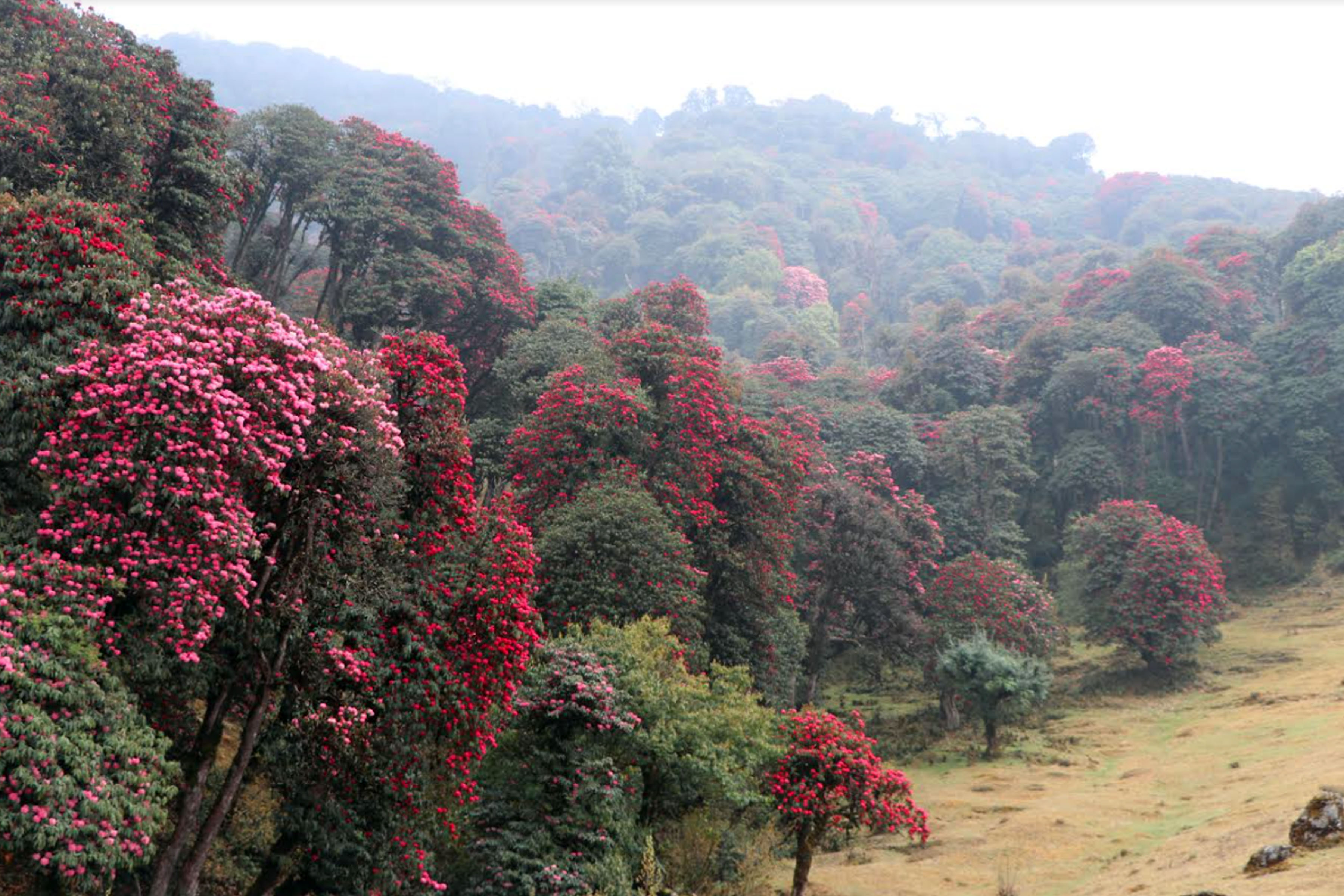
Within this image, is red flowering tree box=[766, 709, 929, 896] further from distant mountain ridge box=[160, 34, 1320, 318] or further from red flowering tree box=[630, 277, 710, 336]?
distant mountain ridge box=[160, 34, 1320, 318]

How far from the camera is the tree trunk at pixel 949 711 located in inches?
1131

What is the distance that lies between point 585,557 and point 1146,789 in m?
14.0

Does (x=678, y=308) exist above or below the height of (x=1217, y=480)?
above

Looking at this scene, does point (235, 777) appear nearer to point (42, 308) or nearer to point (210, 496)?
point (210, 496)

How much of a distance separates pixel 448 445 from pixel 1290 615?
35.2 meters

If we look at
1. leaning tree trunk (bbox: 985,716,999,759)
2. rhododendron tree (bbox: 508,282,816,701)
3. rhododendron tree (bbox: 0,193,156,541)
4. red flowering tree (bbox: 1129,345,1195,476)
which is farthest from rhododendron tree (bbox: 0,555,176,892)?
red flowering tree (bbox: 1129,345,1195,476)

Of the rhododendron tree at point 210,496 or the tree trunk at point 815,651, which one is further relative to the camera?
the tree trunk at point 815,651

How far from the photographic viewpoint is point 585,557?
19188mm

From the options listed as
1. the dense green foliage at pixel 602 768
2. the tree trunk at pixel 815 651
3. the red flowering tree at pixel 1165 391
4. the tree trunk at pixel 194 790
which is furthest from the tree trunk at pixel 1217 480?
the tree trunk at pixel 194 790

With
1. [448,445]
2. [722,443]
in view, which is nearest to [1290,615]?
[722,443]

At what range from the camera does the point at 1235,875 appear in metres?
10.8

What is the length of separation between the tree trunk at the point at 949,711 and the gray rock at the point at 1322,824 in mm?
18035

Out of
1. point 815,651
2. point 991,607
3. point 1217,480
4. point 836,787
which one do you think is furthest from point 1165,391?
point 836,787

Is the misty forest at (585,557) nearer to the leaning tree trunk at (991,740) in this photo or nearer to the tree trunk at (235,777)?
the tree trunk at (235,777)
